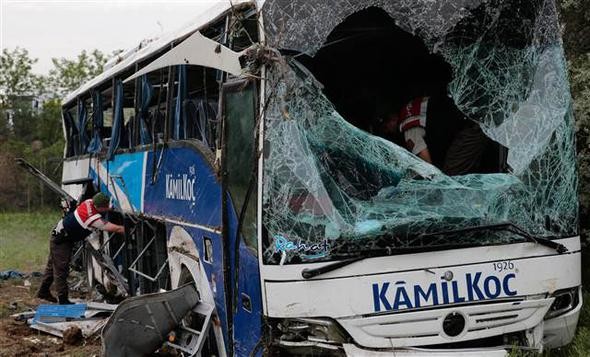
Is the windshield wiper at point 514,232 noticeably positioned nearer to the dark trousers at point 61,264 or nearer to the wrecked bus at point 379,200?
the wrecked bus at point 379,200

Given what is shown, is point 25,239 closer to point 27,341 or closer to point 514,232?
point 27,341

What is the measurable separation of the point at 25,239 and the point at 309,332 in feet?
60.0

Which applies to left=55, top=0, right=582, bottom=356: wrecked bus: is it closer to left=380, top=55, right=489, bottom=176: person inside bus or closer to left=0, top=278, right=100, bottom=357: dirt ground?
left=380, top=55, right=489, bottom=176: person inside bus

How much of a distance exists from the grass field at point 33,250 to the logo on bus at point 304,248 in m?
1.34

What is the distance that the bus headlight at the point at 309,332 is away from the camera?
4.60 m

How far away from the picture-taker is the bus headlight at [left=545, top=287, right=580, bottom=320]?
5.10m

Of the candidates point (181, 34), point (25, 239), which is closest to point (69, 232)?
point (181, 34)

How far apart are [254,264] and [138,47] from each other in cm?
575

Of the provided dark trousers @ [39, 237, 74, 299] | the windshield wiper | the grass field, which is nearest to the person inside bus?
the windshield wiper

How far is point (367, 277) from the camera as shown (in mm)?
4590

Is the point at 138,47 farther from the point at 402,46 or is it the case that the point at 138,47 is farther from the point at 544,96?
the point at 544,96

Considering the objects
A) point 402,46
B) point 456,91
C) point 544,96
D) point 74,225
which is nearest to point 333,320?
point 456,91

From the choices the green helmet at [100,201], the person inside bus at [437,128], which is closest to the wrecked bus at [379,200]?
the person inside bus at [437,128]

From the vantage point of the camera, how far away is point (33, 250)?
706 inches
